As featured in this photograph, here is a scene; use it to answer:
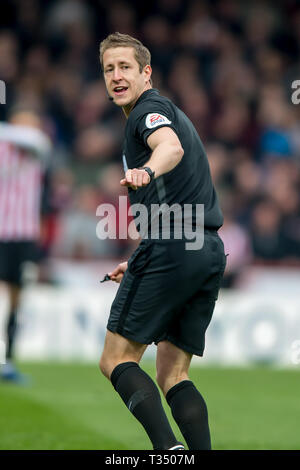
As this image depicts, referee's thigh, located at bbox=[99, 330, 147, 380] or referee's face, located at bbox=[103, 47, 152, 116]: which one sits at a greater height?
referee's face, located at bbox=[103, 47, 152, 116]

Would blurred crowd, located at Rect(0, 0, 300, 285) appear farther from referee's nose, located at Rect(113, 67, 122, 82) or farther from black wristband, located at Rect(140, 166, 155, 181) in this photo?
black wristband, located at Rect(140, 166, 155, 181)

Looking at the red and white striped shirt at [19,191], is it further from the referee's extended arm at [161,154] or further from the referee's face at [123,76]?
the referee's extended arm at [161,154]

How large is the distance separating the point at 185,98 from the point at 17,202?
4.64m

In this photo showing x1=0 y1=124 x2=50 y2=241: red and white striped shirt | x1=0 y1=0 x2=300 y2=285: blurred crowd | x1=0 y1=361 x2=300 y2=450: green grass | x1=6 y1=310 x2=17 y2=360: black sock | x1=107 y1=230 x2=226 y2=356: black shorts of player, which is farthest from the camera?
x1=0 y1=0 x2=300 y2=285: blurred crowd

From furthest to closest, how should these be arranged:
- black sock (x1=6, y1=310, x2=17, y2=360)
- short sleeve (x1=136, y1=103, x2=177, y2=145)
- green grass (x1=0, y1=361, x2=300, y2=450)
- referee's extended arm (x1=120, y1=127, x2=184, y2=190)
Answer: black sock (x1=6, y1=310, x2=17, y2=360) → green grass (x1=0, y1=361, x2=300, y2=450) → short sleeve (x1=136, y1=103, x2=177, y2=145) → referee's extended arm (x1=120, y1=127, x2=184, y2=190)

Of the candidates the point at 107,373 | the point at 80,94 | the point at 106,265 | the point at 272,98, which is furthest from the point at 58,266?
the point at 107,373

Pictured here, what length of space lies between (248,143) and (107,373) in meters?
8.39

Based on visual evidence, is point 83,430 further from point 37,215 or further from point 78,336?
point 78,336

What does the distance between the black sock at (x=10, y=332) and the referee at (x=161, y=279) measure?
149 inches

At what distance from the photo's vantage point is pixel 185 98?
11664 millimetres

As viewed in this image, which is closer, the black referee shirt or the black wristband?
the black wristband

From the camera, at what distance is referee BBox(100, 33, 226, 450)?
3.39 meters

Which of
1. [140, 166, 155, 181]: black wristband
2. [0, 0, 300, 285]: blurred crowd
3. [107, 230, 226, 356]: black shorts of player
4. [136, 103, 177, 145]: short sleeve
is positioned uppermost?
[0, 0, 300, 285]: blurred crowd

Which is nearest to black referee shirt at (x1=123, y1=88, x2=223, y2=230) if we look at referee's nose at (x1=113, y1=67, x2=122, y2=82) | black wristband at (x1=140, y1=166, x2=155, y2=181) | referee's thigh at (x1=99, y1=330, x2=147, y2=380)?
referee's nose at (x1=113, y1=67, x2=122, y2=82)
